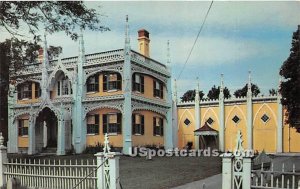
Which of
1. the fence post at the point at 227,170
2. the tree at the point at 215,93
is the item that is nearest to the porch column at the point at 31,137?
the tree at the point at 215,93

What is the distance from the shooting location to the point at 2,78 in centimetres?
1111

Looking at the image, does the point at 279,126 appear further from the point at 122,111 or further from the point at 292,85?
the point at 122,111

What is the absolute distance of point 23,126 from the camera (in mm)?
18016

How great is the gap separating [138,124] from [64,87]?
3684mm

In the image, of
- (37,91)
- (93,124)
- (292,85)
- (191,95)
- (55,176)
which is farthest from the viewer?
(93,124)

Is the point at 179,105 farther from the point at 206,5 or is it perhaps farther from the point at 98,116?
the point at 206,5

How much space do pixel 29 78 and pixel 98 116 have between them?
15.4 feet

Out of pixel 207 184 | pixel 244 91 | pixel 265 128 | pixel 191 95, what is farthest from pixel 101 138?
pixel 207 184

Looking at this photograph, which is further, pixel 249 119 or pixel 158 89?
pixel 158 89

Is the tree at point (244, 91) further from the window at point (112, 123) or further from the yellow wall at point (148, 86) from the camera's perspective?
the window at point (112, 123)

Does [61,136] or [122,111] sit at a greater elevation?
[122,111]

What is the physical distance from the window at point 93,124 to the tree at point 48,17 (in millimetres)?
7030

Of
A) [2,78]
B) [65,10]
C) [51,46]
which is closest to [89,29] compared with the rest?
[65,10]

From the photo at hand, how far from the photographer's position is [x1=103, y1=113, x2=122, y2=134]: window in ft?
57.1
